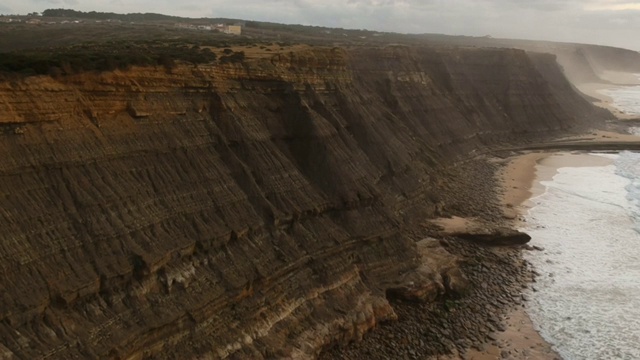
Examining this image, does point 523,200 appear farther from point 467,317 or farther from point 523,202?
point 467,317

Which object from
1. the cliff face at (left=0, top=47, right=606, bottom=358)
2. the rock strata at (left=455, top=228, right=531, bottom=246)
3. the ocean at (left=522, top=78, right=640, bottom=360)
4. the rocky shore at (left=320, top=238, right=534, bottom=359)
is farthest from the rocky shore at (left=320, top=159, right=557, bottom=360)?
the ocean at (left=522, top=78, right=640, bottom=360)

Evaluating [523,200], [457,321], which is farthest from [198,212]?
[523,200]

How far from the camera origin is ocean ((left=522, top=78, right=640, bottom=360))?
28078mm

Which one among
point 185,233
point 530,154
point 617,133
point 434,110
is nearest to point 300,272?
point 185,233

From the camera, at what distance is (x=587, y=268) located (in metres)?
35.4

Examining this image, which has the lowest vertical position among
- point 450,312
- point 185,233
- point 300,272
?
point 450,312

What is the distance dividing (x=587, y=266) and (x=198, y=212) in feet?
83.8

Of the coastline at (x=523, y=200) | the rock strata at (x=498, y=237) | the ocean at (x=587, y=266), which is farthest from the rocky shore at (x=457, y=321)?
the rock strata at (x=498, y=237)

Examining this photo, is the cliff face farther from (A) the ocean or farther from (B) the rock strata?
(A) the ocean

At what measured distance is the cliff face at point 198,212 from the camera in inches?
738

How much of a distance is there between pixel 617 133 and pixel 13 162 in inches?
3323

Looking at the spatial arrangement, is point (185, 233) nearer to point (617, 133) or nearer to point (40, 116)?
point (40, 116)

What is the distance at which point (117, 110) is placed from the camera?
23641 millimetres

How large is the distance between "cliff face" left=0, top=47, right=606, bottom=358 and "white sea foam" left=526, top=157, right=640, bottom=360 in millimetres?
8457
